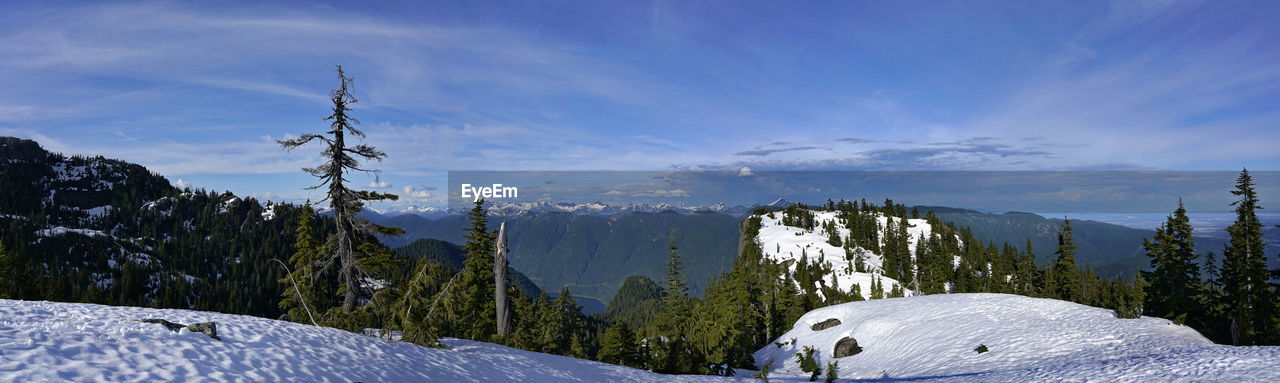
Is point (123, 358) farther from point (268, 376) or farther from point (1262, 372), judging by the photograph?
point (1262, 372)

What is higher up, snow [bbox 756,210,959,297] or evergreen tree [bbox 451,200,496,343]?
evergreen tree [bbox 451,200,496,343]

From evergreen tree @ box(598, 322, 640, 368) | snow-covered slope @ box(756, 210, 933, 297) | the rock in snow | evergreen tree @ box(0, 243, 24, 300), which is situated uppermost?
the rock in snow

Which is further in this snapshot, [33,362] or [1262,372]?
[1262,372]

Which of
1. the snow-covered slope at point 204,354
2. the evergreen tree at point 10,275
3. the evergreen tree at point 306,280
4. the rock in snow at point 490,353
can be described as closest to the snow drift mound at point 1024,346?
the rock in snow at point 490,353

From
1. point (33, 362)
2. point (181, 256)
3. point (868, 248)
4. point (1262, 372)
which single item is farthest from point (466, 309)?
point (181, 256)

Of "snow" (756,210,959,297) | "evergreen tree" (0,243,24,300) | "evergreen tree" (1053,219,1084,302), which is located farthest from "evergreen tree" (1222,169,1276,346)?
"evergreen tree" (0,243,24,300)

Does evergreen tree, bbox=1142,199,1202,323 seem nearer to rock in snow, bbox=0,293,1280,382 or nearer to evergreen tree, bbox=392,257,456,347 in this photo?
rock in snow, bbox=0,293,1280,382

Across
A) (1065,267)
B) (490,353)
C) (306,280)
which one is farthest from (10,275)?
(1065,267)
